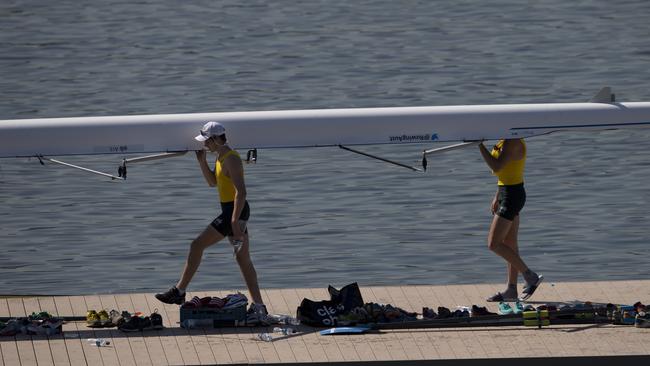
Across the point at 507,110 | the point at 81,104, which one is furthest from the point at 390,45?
the point at 507,110

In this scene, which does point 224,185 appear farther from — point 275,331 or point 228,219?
point 275,331

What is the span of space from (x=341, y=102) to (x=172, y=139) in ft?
58.0

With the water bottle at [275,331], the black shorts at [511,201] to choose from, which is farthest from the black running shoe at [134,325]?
the black shorts at [511,201]

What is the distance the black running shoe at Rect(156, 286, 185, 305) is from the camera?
13508mm

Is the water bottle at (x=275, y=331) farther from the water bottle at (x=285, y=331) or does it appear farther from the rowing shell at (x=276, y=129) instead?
the rowing shell at (x=276, y=129)

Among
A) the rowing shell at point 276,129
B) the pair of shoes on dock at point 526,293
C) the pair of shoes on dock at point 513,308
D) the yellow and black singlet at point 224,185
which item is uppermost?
the rowing shell at point 276,129

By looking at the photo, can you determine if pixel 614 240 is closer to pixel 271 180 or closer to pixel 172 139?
pixel 271 180

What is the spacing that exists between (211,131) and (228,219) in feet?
2.79

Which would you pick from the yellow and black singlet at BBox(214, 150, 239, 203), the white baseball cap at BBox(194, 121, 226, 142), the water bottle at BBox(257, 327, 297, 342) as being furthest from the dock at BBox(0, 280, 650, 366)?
the white baseball cap at BBox(194, 121, 226, 142)

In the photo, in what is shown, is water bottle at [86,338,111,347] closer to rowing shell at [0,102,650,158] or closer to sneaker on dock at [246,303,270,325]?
sneaker on dock at [246,303,270,325]

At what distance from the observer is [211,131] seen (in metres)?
13.2

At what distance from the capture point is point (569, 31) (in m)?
39.0

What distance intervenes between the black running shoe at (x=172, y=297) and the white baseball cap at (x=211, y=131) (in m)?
1.45

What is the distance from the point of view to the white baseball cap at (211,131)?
13.2 metres
